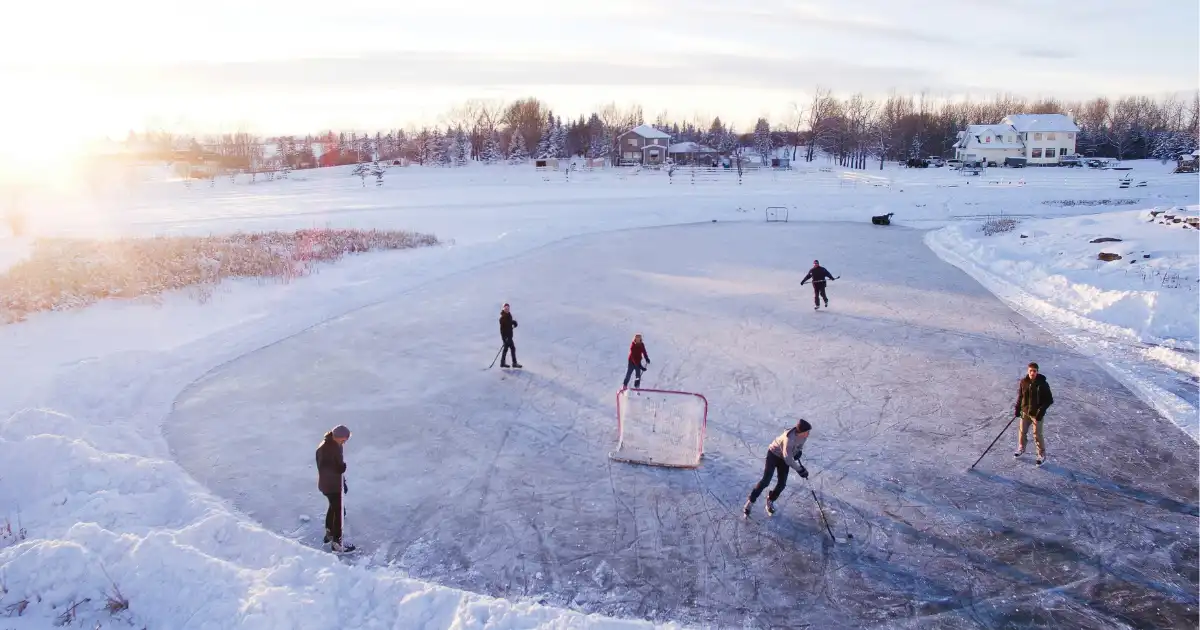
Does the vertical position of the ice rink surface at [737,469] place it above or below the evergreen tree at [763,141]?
below

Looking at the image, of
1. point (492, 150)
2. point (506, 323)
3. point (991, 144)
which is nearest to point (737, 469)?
point (506, 323)

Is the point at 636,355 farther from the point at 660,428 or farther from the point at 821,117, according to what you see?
the point at 821,117

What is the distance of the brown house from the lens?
82500 millimetres

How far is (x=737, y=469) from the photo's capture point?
940 cm

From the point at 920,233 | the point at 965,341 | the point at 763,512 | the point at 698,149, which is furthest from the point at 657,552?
the point at 698,149

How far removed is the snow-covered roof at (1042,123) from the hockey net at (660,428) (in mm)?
86482

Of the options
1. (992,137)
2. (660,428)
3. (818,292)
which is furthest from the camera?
(992,137)

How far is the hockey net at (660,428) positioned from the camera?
31.8ft

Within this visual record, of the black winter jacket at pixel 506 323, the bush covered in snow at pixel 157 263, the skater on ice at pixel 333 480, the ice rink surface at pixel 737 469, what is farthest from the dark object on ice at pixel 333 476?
the bush covered in snow at pixel 157 263

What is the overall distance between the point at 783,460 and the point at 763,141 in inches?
3813

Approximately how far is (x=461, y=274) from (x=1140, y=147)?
8852 cm

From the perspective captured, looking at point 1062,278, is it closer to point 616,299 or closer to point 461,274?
point 616,299

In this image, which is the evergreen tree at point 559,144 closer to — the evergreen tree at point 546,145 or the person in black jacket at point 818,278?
the evergreen tree at point 546,145

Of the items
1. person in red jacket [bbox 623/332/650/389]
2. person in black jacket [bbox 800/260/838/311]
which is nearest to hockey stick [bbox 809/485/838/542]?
person in red jacket [bbox 623/332/650/389]
